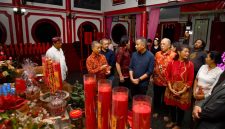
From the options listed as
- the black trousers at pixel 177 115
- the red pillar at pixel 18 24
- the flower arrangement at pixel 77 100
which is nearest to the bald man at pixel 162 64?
the black trousers at pixel 177 115

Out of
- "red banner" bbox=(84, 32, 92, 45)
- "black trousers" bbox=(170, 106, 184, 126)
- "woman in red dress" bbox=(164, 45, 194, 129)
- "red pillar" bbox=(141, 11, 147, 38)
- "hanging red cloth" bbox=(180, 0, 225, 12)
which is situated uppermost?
"hanging red cloth" bbox=(180, 0, 225, 12)

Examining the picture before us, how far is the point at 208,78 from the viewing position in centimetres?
251

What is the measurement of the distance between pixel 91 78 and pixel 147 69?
6.84 ft

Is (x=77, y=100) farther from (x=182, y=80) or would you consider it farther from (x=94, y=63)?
(x=182, y=80)

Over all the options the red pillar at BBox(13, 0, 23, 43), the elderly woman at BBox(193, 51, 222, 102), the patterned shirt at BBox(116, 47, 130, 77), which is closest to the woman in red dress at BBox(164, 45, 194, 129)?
the elderly woman at BBox(193, 51, 222, 102)

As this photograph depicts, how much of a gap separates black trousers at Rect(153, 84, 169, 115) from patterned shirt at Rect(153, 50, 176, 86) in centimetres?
17

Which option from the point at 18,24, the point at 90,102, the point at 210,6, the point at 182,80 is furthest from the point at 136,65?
the point at 210,6

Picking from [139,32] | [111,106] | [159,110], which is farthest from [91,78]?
[139,32]

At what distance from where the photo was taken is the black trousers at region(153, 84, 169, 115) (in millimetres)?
3423

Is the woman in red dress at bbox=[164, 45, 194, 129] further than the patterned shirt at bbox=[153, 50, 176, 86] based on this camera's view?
No

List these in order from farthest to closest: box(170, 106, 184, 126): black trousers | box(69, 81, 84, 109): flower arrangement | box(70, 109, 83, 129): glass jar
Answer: box(170, 106, 184, 126): black trousers, box(69, 81, 84, 109): flower arrangement, box(70, 109, 83, 129): glass jar

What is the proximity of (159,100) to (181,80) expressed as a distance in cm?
108

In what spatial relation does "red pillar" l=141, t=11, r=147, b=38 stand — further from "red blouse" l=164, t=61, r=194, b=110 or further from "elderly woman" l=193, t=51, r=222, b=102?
"elderly woman" l=193, t=51, r=222, b=102

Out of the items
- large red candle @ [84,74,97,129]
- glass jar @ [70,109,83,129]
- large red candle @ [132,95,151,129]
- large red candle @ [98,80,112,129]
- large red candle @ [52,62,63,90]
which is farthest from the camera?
large red candle @ [52,62,63,90]
